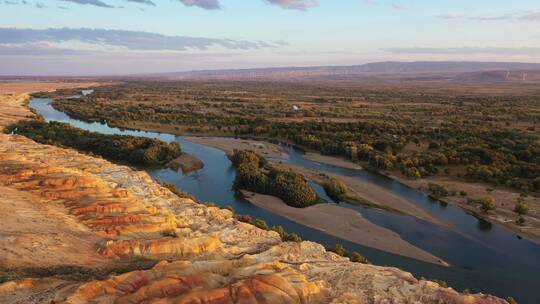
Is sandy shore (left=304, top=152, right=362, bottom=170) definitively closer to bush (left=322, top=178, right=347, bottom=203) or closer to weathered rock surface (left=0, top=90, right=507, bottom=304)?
bush (left=322, top=178, right=347, bottom=203)

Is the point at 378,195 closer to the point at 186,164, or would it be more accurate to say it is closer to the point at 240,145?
the point at 186,164

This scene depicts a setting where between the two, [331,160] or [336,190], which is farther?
[331,160]

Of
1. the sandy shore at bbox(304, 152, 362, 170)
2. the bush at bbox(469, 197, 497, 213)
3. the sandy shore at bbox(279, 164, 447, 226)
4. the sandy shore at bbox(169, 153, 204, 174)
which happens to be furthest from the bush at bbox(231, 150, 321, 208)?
the bush at bbox(469, 197, 497, 213)

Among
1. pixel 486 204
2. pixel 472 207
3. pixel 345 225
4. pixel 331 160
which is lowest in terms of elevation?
pixel 472 207

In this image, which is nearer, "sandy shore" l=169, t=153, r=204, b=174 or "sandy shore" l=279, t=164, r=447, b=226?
"sandy shore" l=279, t=164, r=447, b=226

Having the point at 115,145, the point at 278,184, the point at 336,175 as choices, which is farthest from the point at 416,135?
the point at 115,145

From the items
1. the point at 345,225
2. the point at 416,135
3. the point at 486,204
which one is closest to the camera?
the point at 345,225

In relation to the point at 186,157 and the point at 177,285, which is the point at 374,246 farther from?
the point at 186,157
